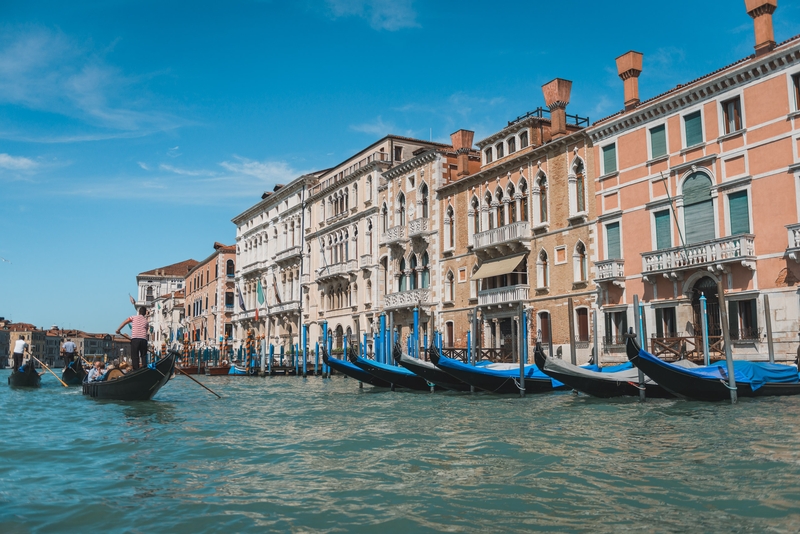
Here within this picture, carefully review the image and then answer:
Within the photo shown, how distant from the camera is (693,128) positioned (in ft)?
53.6

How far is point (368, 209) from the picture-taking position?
96.8ft

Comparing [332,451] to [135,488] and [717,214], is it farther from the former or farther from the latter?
[717,214]

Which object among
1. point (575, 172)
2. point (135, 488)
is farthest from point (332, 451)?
point (575, 172)

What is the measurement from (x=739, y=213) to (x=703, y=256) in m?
1.11

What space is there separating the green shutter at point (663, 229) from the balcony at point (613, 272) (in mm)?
1113

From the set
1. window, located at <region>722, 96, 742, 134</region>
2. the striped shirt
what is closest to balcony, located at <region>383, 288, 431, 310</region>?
window, located at <region>722, 96, 742, 134</region>

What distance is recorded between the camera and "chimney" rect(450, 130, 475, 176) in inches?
978

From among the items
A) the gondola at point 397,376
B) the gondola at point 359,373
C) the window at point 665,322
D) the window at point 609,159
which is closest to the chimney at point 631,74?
the window at point 609,159

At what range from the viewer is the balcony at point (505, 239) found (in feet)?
69.3

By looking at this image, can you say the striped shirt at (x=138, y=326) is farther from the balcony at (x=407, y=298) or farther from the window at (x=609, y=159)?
the balcony at (x=407, y=298)

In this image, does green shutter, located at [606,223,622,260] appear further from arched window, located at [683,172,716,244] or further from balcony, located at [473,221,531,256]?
balcony, located at [473,221,531,256]

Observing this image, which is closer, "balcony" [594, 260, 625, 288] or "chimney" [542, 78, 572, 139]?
"balcony" [594, 260, 625, 288]

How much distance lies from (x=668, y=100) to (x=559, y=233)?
15.5ft

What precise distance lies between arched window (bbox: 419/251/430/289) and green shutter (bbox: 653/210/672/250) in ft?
33.2
